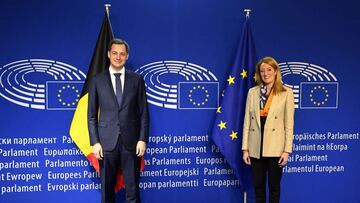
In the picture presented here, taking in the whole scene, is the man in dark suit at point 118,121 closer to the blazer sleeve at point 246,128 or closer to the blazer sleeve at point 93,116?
the blazer sleeve at point 93,116

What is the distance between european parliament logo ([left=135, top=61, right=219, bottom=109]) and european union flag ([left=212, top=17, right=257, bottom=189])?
0.19 metres

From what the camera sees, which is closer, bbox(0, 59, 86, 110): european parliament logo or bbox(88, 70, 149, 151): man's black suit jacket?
bbox(88, 70, 149, 151): man's black suit jacket

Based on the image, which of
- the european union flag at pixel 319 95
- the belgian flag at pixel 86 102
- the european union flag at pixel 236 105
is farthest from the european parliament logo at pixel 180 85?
the european union flag at pixel 319 95

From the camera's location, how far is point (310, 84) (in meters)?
3.50

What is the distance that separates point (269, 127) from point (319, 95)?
1021 mm

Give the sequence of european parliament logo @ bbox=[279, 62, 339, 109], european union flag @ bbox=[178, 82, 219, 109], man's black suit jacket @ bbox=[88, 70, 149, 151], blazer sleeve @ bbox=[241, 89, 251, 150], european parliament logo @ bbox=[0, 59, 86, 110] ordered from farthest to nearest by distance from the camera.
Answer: european parliament logo @ bbox=[279, 62, 339, 109] < european union flag @ bbox=[178, 82, 219, 109] < european parliament logo @ bbox=[0, 59, 86, 110] < blazer sleeve @ bbox=[241, 89, 251, 150] < man's black suit jacket @ bbox=[88, 70, 149, 151]

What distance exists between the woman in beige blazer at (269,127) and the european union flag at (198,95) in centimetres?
49

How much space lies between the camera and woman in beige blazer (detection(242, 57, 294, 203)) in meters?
Result: 2.85

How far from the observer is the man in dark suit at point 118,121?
2727mm

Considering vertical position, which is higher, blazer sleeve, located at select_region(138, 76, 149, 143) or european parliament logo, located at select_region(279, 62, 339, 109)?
european parliament logo, located at select_region(279, 62, 339, 109)


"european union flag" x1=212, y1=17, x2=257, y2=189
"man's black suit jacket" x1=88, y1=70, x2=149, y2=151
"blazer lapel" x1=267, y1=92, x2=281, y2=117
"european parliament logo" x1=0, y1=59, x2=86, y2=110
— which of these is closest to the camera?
"man's black suit jacket" x1=88, y1=70, x2=149, y2=151

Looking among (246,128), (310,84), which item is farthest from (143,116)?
(310,84)

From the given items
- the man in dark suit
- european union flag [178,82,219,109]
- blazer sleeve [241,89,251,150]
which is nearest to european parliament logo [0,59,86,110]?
the man in dark suit

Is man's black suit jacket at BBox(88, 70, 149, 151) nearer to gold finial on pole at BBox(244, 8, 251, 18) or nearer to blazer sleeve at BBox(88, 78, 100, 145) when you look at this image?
blazer sleeve at BBox(88, 78, 100, 145)
